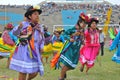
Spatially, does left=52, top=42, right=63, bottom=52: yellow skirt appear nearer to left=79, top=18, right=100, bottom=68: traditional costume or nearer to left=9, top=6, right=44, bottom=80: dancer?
left=79, top=18, right=100, bottom=68: traditional costume

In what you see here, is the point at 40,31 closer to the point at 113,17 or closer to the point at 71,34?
the point at 71,34

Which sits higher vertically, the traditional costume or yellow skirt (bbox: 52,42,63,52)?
the traditional costume

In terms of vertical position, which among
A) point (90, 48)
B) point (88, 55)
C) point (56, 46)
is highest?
point (90, 48)

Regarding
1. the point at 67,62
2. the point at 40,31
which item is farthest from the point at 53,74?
the point at 40,31

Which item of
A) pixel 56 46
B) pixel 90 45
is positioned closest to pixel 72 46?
pixel 90 45

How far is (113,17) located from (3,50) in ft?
108

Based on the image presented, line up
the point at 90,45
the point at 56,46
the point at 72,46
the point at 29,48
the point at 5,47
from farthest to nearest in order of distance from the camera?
1. the point at 56,46
2. the point at 5,47
3. the point at 90,45
4. the point at 72,46
5. the point at 29,48

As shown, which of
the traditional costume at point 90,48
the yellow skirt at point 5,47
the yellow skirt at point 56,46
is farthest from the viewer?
the yellow skirt at point 56,46

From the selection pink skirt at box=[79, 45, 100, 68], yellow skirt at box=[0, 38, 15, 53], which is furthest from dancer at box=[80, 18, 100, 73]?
yellow skirt at box=[0, 38, 15, 53]

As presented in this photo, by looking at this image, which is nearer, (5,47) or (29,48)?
(29,48)

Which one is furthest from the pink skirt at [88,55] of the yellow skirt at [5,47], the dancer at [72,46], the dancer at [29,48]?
the dancer at [29,48]

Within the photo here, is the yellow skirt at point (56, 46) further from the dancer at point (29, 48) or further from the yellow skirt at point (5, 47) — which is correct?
the dancer at point (29, 48)

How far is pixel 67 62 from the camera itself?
8.92 m

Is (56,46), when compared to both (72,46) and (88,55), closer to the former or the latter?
(88,55)
